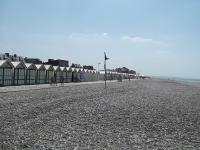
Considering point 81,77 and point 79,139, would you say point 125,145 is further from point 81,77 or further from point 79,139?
point 81,77

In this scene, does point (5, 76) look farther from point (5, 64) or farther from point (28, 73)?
point (28, 73)

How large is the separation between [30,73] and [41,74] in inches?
189

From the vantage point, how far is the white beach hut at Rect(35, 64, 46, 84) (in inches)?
2144

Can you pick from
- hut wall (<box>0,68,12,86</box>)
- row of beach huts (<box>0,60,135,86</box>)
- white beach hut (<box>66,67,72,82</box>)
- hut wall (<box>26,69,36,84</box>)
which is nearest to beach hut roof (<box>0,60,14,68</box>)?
row of beach huts (<box>0,60,135,86</box>)

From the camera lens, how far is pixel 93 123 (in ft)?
54.3

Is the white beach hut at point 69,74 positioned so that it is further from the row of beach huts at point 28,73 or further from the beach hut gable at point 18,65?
the beach hut gable at point 18,65

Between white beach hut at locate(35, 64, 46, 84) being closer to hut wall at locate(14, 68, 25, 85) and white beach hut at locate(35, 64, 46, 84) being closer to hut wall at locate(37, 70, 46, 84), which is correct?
hut wall at locate(37, 70, 46, 84)

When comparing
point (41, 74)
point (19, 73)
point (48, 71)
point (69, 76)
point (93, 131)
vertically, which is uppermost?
point (48, 71)

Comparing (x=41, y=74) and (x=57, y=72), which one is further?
(x=57, y=72)

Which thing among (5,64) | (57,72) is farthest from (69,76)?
(5,64)

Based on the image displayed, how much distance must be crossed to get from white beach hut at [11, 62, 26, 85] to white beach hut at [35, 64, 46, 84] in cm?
506

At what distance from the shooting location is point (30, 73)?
51.2 meters

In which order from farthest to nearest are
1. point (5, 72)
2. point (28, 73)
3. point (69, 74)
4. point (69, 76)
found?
point (69, 76) → point (69, 74) → point (28, 73) → point (5, 72)

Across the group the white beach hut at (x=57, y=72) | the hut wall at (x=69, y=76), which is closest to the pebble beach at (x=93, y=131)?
the white beach hut at (x=57, y=72)
